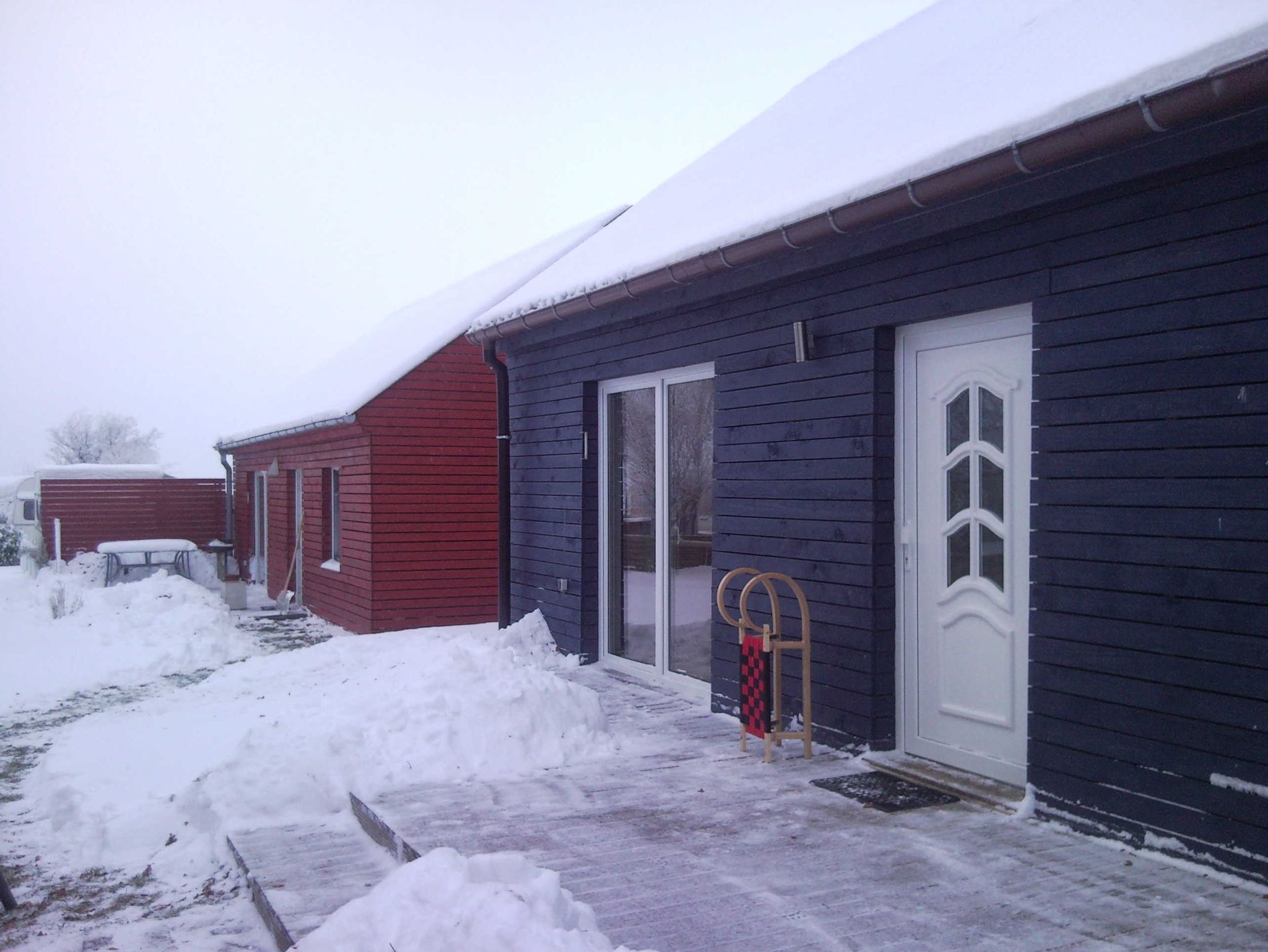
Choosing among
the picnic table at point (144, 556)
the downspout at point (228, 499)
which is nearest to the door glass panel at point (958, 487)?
the picnic table at point (144, 556)

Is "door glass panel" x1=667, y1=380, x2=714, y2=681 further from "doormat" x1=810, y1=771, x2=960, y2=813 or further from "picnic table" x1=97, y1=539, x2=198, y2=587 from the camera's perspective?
"picnic table" x1=97, y1=539, x2=198, y2=587

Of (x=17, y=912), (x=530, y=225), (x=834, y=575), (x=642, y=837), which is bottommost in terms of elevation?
(x=17, y=912)

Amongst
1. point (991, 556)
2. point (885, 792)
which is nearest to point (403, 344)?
point (991, 556)

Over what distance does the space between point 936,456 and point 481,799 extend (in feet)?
8.73

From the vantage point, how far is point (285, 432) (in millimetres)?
13367

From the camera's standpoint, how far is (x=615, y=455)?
26.0ft

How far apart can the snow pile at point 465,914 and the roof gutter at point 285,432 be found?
8783mm

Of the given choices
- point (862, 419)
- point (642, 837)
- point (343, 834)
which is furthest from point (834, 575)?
point (343, 834)

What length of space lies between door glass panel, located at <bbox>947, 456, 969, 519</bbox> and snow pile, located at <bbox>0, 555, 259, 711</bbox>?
7.25 m

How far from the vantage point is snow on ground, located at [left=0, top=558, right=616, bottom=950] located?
411cm

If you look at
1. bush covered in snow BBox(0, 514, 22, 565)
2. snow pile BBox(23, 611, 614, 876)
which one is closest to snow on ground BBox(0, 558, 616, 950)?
snow pile BBox(23, 611, 614, 876)

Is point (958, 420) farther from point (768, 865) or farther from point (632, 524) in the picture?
point (632, 524)

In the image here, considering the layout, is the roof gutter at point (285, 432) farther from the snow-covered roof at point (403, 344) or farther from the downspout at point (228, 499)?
the downspout at point (228, 499)

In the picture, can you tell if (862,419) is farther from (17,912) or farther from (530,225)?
(530,225)
